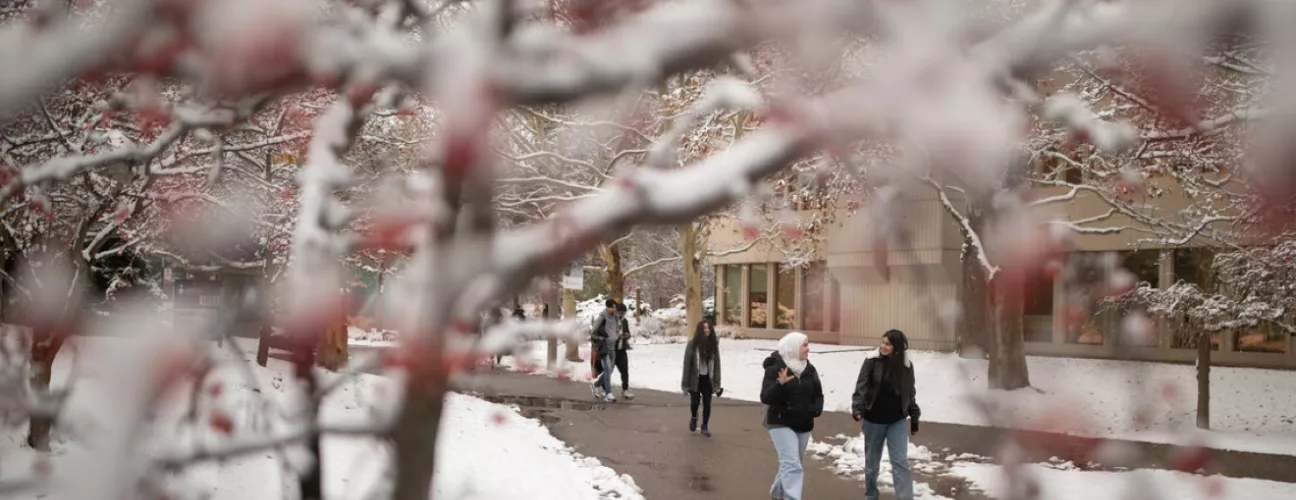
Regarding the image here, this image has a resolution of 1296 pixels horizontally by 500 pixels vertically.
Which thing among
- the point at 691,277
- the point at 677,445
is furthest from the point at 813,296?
the point at 677,445

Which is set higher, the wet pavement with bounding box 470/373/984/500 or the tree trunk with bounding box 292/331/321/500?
the tree trunk with bounding box 292/331/321/500

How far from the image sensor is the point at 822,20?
1979 mm

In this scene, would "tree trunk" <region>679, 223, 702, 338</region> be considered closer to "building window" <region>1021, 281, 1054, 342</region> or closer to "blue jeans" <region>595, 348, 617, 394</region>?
"blue jeans" <region>595, 348, 617, 394</region>

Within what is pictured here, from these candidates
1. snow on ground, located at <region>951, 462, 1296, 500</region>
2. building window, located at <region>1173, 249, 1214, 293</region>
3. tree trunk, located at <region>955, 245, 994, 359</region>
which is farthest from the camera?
building window, located at <region>1173, 249, 1214, 293</region>

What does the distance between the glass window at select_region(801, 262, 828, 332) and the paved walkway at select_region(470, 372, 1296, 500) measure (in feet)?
44.8

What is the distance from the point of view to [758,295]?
32.3 metres

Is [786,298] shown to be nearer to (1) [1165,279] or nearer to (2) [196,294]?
(1) [1165,279]

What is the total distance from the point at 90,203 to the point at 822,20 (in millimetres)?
6463

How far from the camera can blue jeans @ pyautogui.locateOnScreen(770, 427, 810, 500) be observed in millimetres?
7117

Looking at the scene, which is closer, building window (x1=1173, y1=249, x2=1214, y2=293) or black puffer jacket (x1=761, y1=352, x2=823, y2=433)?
black puffer jacket (x1=761, y1=352, x2=823, y2=433)

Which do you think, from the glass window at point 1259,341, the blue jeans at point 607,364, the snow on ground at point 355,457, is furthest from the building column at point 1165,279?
the snow on ground at point 355,457

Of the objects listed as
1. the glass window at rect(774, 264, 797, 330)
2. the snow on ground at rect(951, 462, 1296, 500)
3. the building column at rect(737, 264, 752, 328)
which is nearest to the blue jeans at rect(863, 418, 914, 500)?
the snow on ground at rect(951, 462, 1296, 500)

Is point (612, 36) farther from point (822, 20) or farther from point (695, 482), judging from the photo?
Result: point (695, 482)

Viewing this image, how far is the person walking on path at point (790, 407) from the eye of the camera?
7195 millimetres
